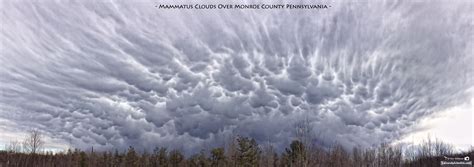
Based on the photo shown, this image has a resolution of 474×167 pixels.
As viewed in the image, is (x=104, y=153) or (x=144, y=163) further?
(x=104, y=153)

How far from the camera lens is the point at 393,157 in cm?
2766

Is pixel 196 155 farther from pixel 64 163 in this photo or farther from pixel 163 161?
pixel 64 163

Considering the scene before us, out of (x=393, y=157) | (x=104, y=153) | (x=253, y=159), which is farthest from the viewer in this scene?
(x=104, y=153)

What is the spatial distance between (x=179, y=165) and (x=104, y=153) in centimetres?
964

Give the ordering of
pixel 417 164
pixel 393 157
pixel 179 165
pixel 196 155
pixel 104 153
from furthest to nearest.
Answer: pixel 104 153
pixel 179 165
pixel 196 155
pixel 417 164
pixel 393 157

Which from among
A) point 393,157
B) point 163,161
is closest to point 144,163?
point 163,161

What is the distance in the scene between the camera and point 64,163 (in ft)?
109

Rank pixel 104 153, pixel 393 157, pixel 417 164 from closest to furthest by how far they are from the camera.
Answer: pixel 393 157, pixel 417 164, pixel 104 153

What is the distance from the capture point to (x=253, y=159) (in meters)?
25.8

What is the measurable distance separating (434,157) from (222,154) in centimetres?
1620

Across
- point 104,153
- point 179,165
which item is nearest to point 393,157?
point 179,165

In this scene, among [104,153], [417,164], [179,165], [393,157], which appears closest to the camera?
[393,157]

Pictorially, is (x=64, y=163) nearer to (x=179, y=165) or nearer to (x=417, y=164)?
(x=179, y=165)

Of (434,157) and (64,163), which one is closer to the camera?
(434,157)
